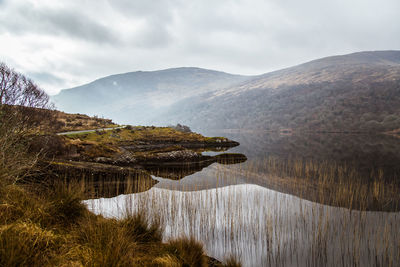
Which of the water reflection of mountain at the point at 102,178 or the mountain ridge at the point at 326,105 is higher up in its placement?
the mountain ridge at the point at 326,105

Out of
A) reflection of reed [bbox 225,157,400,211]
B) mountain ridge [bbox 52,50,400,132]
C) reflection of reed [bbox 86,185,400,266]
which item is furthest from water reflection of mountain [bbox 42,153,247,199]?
mountain ridge [bbox 52,50,400,132]

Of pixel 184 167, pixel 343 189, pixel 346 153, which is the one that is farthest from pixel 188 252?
pixel 346 153

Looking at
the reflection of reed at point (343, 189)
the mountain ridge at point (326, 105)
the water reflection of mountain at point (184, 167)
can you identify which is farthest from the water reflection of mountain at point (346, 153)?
the mountain ridge at point (326, 105)

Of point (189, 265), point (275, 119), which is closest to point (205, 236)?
point (189, 265)

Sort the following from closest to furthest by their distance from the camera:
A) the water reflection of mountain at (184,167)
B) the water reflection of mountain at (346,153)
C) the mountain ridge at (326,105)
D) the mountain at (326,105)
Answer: the water reflection of mountain at (184,167) → the water reflection of mountain at (346,153) → the mountain at (326,105) → the mountain ridge at (326,105)

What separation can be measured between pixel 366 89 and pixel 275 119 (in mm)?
58429

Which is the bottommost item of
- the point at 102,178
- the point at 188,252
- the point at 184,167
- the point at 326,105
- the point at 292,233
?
the point at 292,233

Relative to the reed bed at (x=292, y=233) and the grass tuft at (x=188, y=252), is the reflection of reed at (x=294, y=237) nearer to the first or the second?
the reed bed at (x=292, y=233)

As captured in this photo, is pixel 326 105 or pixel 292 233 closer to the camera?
pixel 292 233

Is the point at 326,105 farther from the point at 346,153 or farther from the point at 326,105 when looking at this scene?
the point at 346,153

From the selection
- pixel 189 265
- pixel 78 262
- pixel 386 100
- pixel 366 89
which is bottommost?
pixel 189 265

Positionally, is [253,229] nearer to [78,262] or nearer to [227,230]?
[227,230]

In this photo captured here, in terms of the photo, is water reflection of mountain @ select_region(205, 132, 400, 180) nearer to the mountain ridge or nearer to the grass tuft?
the grass tuft

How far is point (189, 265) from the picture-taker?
3.61 meters
